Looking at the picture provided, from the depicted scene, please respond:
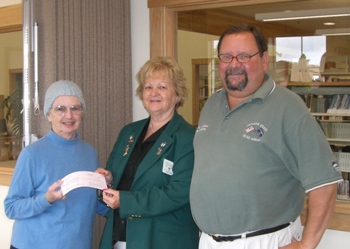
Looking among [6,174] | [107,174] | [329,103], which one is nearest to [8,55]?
[6,174]

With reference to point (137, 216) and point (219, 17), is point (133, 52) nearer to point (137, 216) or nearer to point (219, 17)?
point (219, 17)

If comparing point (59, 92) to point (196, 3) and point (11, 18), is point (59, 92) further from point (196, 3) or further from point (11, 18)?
point (11, 18)

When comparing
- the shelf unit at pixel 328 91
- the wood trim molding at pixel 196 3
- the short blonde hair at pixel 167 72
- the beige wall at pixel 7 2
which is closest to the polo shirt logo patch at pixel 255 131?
the short blonde hair at pixel 167 72

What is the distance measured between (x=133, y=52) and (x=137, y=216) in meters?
1.63

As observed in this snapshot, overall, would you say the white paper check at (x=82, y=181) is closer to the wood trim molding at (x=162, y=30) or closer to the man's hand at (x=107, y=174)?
the man's hand at (x=107, y=174)

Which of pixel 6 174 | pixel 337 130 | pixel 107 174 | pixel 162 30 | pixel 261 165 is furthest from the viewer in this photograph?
pixel 337 130

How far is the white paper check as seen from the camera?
7.13 feet

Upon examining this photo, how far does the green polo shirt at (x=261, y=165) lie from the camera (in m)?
1.93

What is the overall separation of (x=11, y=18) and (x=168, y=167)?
2.33 meters

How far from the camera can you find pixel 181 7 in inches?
134

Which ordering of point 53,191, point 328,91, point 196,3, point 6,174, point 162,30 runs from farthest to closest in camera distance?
point 328,91, point 6,174, point 162,30, point 196,3, point 53,191

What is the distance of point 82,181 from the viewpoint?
222 cm

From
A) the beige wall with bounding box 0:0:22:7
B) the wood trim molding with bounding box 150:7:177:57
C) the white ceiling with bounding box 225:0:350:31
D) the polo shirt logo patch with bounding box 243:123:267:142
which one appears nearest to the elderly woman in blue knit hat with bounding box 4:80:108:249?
the polo shirt logo patch with bounding box 243:123:267:142

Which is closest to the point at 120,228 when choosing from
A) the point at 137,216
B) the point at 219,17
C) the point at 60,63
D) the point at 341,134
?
the point at 137,216
